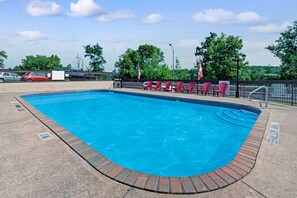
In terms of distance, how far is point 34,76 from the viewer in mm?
16984

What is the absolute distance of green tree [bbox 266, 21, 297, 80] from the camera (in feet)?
82.0

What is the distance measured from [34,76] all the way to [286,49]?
34444 mm

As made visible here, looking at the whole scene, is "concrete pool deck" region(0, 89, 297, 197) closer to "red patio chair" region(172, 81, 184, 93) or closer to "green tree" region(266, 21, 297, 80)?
"red patio chair" region(172, 81, 184, 93)

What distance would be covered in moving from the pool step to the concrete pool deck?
270cm

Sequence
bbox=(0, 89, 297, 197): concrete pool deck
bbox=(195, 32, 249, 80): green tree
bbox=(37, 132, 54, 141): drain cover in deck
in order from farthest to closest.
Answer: bbox=(195, 32, 249, 80): green tree
bbox=(37, 132, 54, 141): drain cover in deck
bbox=(0, 89, 297, 197): concrete pool deck

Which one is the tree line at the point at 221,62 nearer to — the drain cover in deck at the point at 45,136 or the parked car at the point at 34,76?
the parked car at the point at 34,76

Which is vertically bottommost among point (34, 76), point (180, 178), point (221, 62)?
point (180, 178)

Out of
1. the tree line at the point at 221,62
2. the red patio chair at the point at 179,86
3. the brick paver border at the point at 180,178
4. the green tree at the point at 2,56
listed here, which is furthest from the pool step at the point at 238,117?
the green tree at the point at 2,56

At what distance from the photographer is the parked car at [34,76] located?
16562 mm

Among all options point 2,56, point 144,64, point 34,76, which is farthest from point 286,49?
point 2,56

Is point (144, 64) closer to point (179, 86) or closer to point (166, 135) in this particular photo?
point (179, 86)

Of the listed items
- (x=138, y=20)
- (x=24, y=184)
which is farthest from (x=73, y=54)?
(x=24, y=184)

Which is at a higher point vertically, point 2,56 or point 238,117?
point 2,56

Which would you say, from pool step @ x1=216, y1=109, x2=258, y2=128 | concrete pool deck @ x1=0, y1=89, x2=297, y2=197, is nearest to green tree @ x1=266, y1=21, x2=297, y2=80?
pool step @ x1=216, y1=109, x2=258, y2=128
